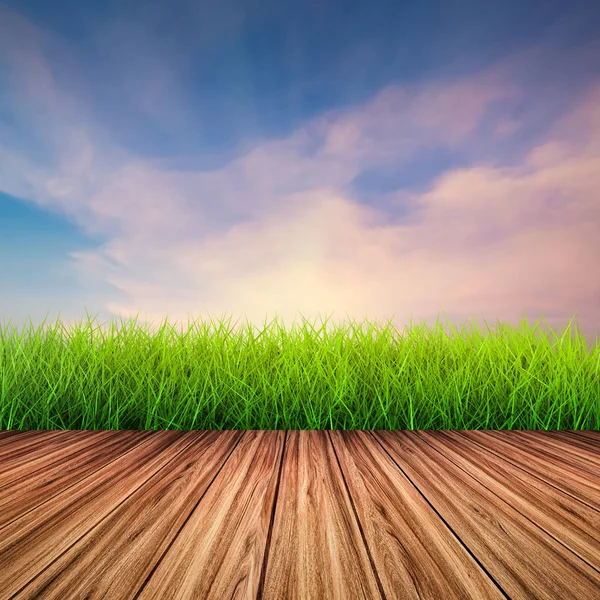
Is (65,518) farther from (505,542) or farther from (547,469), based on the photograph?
(547,469)

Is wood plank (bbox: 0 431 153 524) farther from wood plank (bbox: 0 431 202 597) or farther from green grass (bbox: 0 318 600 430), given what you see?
green grass (bbox: 0 318 600 430)

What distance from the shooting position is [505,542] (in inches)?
43.1

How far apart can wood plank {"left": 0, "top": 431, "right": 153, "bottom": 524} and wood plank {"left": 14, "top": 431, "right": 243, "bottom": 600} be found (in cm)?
31

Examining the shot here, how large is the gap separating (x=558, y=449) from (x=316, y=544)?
1601mm

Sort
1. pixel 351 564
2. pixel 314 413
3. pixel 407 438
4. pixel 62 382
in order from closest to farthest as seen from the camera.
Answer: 1. pixel 351 564
2. pixel 407 438
3. pixel 314 413
4. pixel 62 382

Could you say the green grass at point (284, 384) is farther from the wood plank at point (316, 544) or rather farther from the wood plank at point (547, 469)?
the wood plank at point (316, 544)

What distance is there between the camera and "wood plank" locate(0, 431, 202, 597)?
0.99m

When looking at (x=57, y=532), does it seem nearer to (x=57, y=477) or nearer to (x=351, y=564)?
(x=57, y=477)

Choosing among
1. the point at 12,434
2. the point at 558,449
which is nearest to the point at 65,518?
the point at 12,434

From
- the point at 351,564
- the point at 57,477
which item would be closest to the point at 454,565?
the point at 351,564

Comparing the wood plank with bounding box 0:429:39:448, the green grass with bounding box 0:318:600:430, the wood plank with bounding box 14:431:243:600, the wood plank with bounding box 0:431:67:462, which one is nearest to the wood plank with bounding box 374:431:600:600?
the wood plank with bounding box 14:431:243:600

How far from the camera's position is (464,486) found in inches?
57.3

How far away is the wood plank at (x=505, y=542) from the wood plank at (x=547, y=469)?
0.33 metres

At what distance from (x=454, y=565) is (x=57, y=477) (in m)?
1.40
